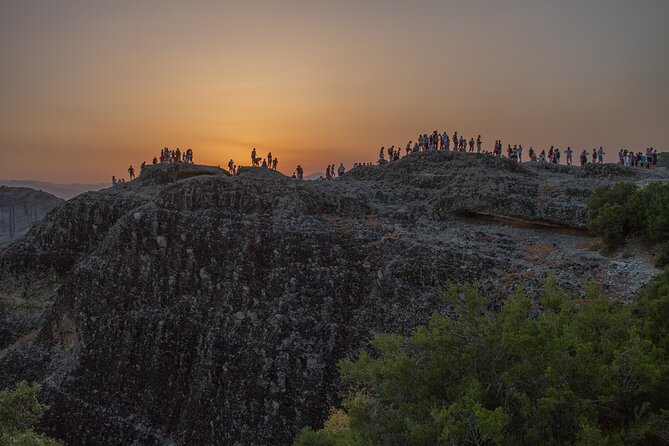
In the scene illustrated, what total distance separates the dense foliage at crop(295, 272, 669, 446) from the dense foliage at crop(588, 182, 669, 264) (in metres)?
10.7

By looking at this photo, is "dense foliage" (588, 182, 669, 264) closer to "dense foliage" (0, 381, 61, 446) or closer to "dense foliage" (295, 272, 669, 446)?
"dense foliage" (295, 272, 669, 446)

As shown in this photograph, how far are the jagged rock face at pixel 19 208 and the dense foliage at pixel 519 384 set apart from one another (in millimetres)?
133016

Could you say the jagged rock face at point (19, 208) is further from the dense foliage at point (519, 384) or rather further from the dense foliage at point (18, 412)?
the dense foliage at point (519, 384)

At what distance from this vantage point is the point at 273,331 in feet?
67.8

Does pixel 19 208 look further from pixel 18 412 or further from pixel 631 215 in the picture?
pixel 631 215

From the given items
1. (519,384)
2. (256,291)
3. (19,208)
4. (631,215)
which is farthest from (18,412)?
(19,208)

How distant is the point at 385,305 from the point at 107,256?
16169 mm

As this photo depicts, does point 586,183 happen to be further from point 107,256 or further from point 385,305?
point 107,256

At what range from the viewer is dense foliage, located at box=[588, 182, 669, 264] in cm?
1925

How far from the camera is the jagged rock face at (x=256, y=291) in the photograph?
64.1ft

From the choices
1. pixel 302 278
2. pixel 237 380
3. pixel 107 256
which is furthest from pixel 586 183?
pixel 107 256

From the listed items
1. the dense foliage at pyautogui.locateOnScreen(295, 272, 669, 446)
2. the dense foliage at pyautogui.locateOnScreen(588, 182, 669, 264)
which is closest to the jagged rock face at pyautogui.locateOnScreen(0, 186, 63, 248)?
the dense foliage at pyautogui.locateOnScreen(588, 182, 669, 264)

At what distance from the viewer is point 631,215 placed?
20.8 meters

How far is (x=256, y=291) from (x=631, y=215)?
59.7 ft
